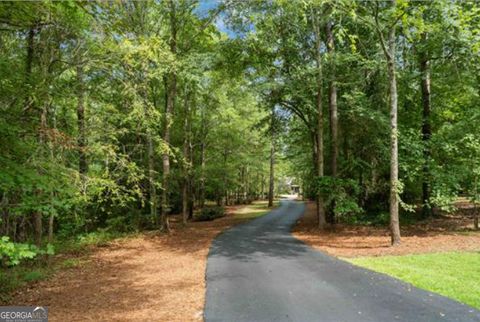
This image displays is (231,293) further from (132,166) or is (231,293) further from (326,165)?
(326,165)

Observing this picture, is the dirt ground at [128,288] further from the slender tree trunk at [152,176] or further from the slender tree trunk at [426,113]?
the slender tree trunk at [426,113]

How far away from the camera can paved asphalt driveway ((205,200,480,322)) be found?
192 inches

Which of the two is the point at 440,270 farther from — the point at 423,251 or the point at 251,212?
the point at 251,212

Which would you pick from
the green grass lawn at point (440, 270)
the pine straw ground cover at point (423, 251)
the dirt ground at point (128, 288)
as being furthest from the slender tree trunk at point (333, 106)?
the dirt ground at point (128, 288)

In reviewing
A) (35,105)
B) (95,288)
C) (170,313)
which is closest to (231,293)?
(170,313)

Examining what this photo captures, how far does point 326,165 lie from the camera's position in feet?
62.8

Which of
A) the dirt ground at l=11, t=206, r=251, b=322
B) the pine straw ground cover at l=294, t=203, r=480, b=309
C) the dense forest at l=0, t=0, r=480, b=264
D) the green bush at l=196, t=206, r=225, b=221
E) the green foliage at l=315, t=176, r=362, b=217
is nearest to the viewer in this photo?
the dirt ground at l=11, t=206, r=251, b=322

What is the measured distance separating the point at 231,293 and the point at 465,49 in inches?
500

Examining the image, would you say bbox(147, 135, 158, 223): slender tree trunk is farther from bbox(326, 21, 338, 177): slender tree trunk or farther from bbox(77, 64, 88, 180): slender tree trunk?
bbox(326, 21, 338, 177): slender tree trunk

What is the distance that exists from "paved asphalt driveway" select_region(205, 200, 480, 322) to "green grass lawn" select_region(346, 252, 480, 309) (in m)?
0.34

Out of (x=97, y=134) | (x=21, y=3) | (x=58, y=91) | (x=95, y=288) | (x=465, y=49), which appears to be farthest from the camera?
(x=465, y=49)

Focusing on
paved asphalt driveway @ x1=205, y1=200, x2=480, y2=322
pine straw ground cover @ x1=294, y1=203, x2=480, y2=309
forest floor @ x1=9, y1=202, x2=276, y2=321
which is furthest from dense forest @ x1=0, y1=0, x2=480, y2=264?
paved asphalt driveway @ x1=205, y1=200, x2=480, y2=322

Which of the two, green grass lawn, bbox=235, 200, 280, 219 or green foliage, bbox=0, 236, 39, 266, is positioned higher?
green foliage, bbox=0, 236, 39, 266

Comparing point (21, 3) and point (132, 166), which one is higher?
point (21, 3)
